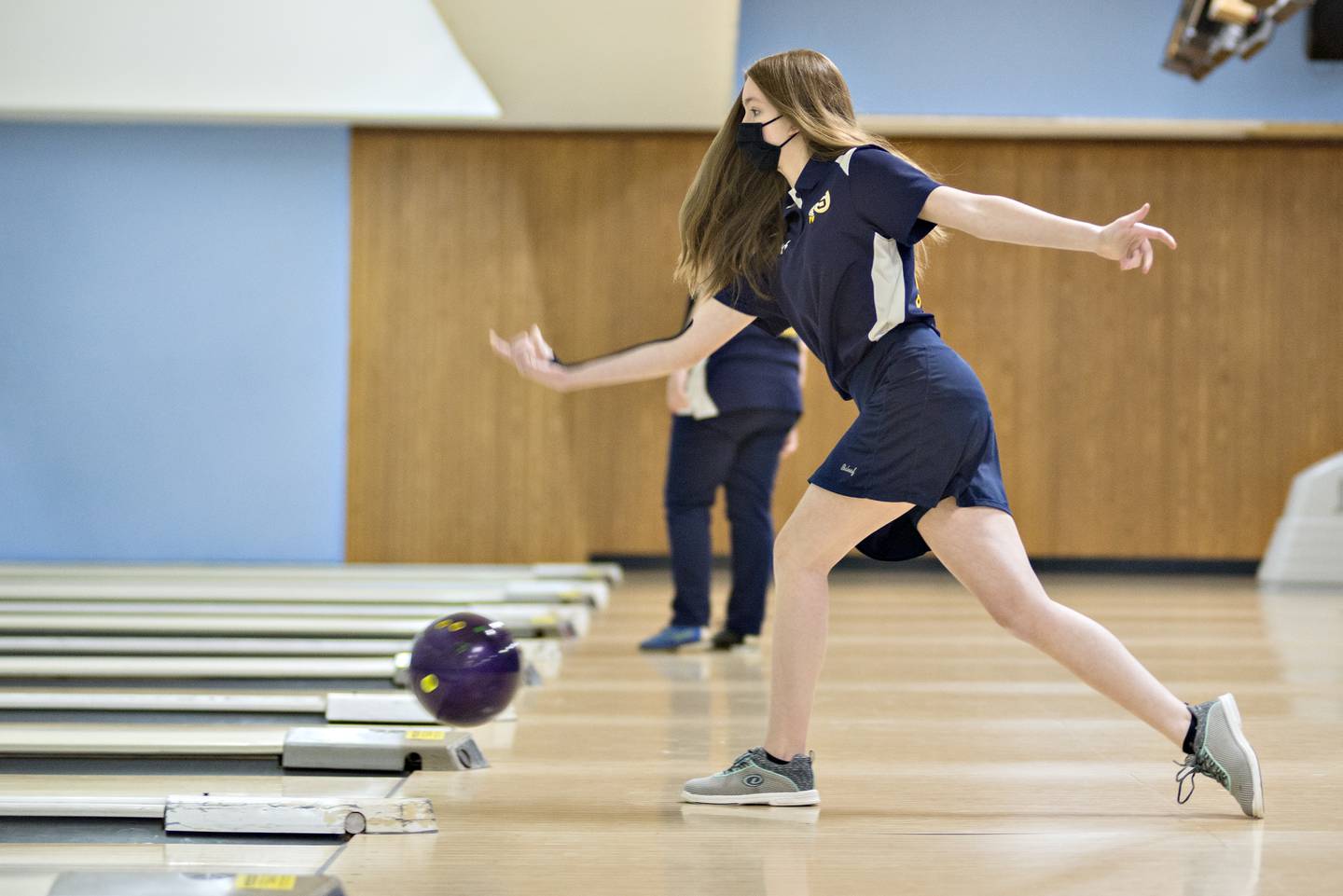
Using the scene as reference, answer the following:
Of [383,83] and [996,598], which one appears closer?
[996,598]

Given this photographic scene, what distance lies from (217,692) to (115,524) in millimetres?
4886

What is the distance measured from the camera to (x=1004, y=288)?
7539mm

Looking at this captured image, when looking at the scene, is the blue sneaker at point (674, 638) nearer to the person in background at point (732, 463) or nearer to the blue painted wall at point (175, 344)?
the person in background at point (732, 463)

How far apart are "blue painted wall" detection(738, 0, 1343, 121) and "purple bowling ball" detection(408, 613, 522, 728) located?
5011mm

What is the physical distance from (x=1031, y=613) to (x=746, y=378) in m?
2.14

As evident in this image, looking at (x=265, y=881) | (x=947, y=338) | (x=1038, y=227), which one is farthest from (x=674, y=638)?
(x=947, y=338)

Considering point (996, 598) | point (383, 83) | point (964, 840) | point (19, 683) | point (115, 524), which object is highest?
point (383, 83)

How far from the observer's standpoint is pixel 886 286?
217 centimetres

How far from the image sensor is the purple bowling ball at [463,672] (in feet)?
8.27

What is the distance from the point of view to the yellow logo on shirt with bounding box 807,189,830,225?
221 centimetres

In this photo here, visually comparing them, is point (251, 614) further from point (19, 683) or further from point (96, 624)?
point (19, 683)

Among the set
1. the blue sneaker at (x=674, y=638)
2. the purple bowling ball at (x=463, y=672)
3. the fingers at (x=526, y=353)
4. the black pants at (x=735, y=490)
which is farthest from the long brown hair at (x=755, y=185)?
the blue sneaker at (x=674, y=638)

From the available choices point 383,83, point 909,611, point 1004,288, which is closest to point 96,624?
point 909,611

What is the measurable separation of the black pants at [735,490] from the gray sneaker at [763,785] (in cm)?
199
